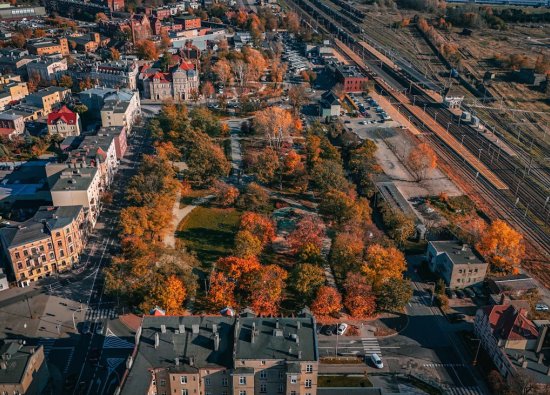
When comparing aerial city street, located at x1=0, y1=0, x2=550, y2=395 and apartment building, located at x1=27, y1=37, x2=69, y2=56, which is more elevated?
apartment building, located at x1=27, y1=37, x2=69, y2=56

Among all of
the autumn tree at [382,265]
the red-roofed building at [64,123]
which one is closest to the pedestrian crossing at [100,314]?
the autumn tree at [382,265]

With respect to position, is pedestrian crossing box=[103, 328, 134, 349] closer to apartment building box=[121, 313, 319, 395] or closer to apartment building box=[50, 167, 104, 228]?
apartment building box=[121, 313, 319, 395]

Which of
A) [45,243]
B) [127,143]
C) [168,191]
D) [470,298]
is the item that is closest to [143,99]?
[127,143]

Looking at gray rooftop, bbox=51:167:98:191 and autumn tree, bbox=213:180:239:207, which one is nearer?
gray rooftop, bbox=51:167:98:191

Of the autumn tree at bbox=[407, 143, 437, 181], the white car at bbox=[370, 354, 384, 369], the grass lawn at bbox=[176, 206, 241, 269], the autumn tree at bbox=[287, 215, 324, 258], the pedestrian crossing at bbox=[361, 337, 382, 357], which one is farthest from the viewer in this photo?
the autumn tree at bbox=[407, 143, 437, 181]

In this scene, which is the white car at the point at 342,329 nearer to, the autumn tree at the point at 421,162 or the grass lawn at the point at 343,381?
the grass lawn at the point at 343,381

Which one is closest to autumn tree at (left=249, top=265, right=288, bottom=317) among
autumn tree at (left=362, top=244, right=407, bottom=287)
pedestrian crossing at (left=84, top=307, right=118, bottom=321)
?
autumn tree at (left=362, top=244, right=407, bottom=287)
